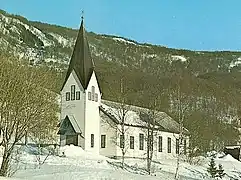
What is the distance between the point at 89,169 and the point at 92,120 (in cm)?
2050

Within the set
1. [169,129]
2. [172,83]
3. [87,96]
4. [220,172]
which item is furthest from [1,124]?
[172,83]

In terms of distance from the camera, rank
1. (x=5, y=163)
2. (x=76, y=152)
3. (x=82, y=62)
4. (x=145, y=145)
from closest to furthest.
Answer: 1. (x=5, y=163)
2. (x=76, y=152)
3. (x=82, y=62)
4. (x=145, y=145)

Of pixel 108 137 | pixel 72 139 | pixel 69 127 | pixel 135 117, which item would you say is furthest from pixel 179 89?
pixel 72 139

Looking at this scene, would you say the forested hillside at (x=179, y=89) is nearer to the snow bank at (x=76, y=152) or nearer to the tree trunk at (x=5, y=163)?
the snow bank at (x=76, y=152)

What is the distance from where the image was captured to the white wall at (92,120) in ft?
180

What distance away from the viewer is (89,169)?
35500 millimetres

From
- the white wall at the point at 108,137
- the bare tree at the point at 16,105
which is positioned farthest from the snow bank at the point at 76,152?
the bare tree at the point at 16,105

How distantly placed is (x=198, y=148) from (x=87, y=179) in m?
36.8

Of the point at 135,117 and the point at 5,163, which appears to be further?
the point at 135,117

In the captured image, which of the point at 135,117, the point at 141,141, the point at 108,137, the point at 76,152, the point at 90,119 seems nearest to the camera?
the point at 76,152

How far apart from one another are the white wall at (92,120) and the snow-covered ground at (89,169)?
3737 millimetres

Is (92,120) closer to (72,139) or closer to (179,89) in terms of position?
(72,139)

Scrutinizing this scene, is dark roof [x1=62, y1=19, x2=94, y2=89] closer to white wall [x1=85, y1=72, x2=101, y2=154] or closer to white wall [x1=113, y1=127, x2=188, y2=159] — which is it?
white wall [x1=85, y1=72, x2=101, y2=154]

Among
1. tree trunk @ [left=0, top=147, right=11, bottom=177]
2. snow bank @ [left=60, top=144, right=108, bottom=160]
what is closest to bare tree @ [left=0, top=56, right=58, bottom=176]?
tree trunk @ [left=0, top=147, right=11, bottom=177]
